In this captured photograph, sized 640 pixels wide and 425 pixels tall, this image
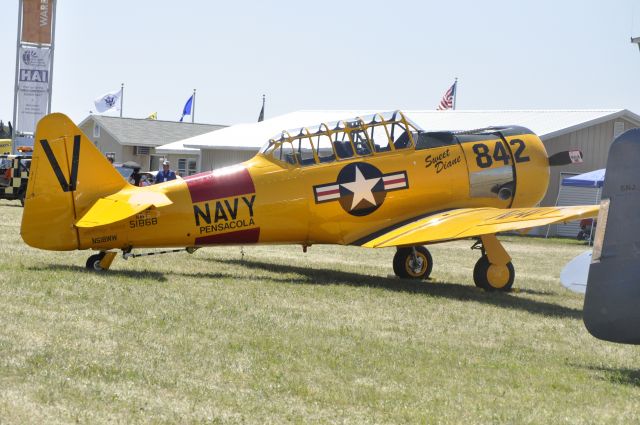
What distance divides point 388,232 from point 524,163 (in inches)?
94.3

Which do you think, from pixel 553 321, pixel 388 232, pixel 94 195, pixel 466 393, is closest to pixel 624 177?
pixel 466 393

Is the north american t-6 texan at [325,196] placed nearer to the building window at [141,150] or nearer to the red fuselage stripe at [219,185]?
the red fuselage stripe at [219,185]

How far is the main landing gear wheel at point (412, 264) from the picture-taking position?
44.9 ft

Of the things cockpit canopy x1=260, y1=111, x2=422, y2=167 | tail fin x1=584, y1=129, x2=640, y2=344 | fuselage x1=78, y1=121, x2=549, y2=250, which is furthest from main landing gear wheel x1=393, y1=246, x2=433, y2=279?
tail fin x1=584, y1=129, x2=640, y2=344

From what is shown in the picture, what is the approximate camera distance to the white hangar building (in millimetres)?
28844

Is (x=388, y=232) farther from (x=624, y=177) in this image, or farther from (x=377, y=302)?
(x=624, y=177)

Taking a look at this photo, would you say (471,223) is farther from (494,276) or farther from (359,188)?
(359,188)

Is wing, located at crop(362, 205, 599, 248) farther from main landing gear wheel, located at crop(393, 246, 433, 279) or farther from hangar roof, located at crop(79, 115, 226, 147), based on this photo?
hangar roof, located at crop(79, 115, 226, 147)

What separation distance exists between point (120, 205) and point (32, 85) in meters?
26.0

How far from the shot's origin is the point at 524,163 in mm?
13516

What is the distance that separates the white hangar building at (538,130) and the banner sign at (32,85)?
5.60 metres

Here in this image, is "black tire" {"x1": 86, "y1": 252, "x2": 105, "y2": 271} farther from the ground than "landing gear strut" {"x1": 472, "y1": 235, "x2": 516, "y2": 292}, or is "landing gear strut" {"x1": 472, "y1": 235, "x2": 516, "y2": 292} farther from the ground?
"landing gear strut" {"x1": 472, "y1": 235, "x2": 516, "y2": 292}

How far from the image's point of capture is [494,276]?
1247 centimetres

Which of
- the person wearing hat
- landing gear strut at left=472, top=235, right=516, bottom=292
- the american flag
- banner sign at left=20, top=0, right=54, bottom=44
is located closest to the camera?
landing gear strut at left=472, top=235, right=516, bottom=292
